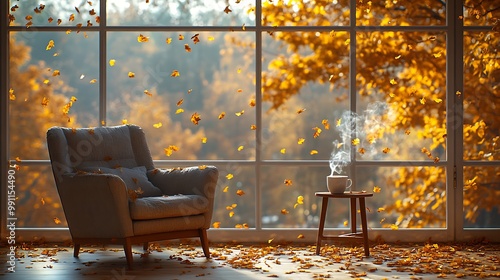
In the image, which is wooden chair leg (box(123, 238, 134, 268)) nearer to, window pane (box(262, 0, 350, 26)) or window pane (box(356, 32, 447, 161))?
window pane (box(262, 0, 350, 26))

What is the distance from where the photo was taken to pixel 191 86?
40.6 ft

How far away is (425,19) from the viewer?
24.8 ft

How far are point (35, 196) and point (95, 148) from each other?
18.7 ft

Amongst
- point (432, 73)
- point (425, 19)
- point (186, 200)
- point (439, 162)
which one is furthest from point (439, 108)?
point (186, 200)

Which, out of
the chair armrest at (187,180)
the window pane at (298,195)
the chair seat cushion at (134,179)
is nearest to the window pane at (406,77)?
the chair armrest at (187,180)

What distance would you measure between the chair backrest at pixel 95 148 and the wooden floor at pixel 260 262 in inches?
24.8

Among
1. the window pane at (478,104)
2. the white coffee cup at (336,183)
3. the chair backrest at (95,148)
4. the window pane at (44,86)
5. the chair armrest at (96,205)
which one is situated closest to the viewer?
the chair armrest at (96,205)

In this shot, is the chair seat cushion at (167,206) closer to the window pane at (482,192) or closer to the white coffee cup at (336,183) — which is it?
the white coffee cup at (336,183)

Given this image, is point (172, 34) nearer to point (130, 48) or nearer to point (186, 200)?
point (130, 48)

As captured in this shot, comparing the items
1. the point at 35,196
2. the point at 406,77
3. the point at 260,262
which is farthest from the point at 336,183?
the point at 35,196

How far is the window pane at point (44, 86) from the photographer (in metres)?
10.4

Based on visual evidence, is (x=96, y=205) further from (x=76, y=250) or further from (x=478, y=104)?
(x=478, y=104)

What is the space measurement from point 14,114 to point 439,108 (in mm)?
6205

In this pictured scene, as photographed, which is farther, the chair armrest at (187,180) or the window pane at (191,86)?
the window pane at (191,86)
